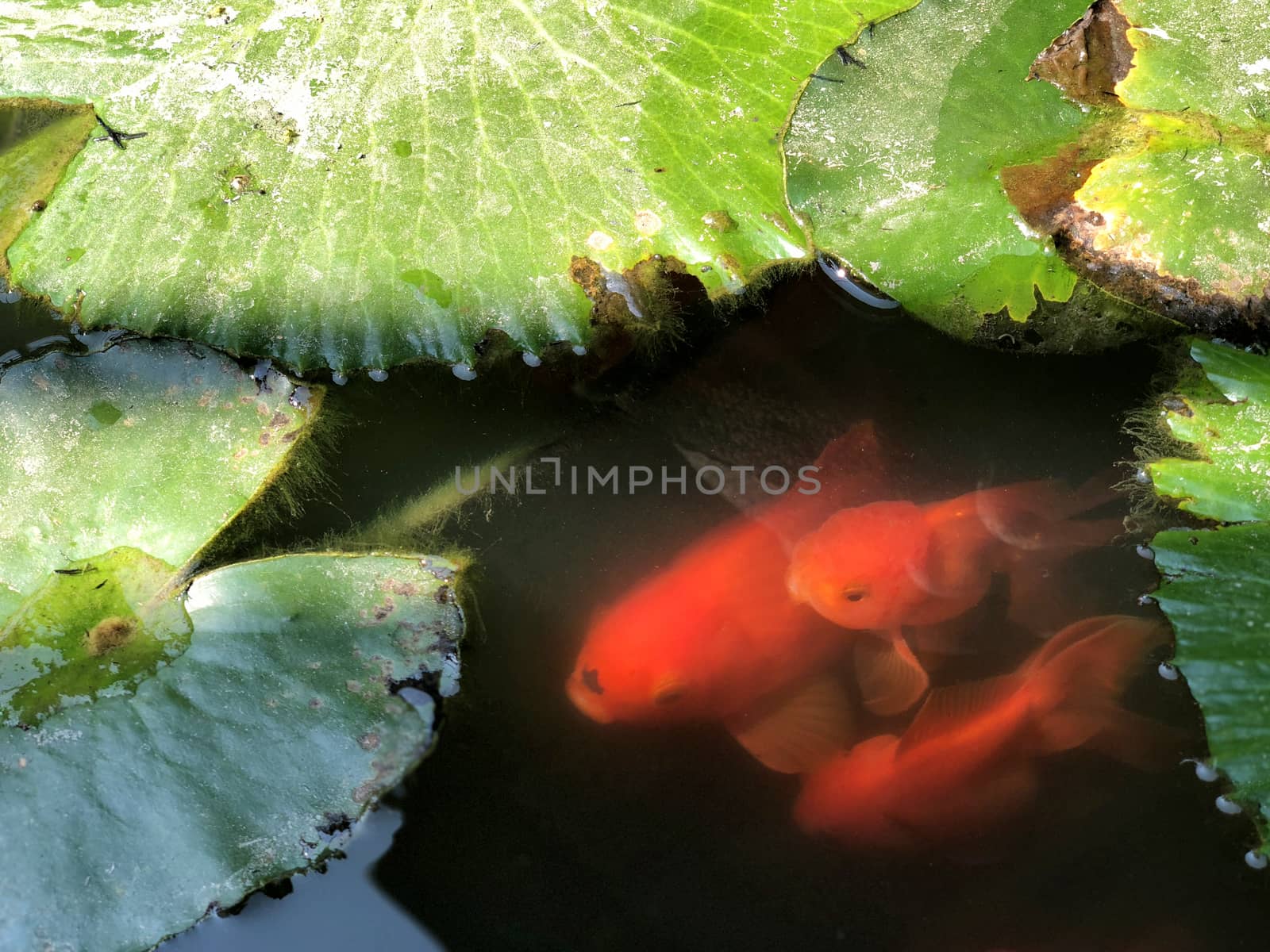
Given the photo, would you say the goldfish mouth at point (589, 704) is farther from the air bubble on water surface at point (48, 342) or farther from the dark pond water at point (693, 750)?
the air bubble on water surface at point (48, 342)

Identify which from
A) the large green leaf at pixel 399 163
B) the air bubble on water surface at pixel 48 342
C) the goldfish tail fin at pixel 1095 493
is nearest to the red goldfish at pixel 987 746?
the goldfish tail fin at pixel 1095 493

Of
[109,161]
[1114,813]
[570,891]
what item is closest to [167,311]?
[109,161]

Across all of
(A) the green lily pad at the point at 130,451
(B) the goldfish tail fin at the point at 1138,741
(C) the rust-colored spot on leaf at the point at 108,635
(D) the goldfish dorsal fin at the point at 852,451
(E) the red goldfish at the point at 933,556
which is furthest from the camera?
(D) the goldfish dorsal fin at the point at 852,451

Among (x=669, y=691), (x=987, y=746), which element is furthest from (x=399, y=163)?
(x=987, y=746)

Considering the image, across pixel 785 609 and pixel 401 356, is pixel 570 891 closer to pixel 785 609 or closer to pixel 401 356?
pixel 785 609

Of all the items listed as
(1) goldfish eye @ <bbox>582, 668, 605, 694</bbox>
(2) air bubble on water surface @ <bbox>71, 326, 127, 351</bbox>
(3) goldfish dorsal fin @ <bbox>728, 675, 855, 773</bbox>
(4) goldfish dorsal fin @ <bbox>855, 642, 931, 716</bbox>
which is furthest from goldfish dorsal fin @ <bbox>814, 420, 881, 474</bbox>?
(2) air bubble on water surface @ <bbox>71, 326, 127, 351</bbox>

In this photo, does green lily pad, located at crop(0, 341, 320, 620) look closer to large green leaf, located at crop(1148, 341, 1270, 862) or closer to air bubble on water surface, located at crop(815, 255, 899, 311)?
air bubble on water surface, located at crop(815, 255, 899, 311)
